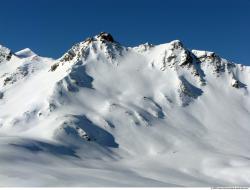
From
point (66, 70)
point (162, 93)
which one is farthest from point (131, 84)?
point (66, 70)

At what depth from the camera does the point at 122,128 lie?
15938cm

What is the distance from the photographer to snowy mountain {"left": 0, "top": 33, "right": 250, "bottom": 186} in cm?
12025

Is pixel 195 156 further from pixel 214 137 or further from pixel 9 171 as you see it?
pixel 9 171

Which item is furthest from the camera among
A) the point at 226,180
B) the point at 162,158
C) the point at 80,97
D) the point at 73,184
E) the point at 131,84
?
the point at 131,84

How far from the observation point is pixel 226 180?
12388cm

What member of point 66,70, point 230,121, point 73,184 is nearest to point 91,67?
point 66,70

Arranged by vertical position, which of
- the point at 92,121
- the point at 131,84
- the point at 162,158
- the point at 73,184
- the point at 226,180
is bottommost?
the point at 73,184

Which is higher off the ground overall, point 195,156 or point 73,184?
point 195,156

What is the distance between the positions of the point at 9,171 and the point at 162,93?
354ft

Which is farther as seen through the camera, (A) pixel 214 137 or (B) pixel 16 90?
(B) pixel 16 90

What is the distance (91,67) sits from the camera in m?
197

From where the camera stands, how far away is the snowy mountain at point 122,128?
12025 cm

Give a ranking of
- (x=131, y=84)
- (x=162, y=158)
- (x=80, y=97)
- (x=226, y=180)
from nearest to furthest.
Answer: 1. (x=226, y=180)
2. (x=162, y=158)
3. (x=80, y=97)
4. (x=131, y=84)

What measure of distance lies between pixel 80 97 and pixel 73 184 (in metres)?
108
